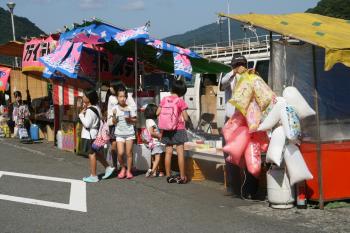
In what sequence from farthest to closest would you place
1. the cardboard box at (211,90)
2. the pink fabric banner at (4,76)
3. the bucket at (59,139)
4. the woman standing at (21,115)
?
the pink fabric banner at (4,76) → the cardboard box at (211,90) → the woman standing at (21,115) → the bucket at (59,139)

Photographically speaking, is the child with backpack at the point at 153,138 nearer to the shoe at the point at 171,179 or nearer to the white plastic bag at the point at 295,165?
the shoe at the point at 171,179

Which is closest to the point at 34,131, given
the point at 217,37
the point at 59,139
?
the point at 59,139

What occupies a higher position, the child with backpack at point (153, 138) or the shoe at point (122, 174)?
the child with backpack at point (153, 138)

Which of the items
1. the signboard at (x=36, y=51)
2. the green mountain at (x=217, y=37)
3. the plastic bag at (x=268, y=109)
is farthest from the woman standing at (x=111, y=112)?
the signboard at (x=36, y=51)

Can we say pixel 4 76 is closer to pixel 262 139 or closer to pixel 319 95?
pixel 262 139

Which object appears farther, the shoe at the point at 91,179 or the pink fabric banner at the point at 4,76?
the pink fabric banner at the point at 4,76

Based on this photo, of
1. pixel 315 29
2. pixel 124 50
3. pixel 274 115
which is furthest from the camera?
pixel 124 50

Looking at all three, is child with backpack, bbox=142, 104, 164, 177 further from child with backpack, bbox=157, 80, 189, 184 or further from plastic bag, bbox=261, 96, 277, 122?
plastic bag, bbox=261, 96, 277, 122

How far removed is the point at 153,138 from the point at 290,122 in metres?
3.49

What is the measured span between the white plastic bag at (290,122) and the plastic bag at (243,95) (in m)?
0.54

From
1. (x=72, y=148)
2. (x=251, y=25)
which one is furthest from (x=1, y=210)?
(x=72, y=148)

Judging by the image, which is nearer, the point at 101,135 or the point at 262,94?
the point at 262,94

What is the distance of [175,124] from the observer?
8617 mm

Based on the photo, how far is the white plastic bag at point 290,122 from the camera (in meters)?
6.39
